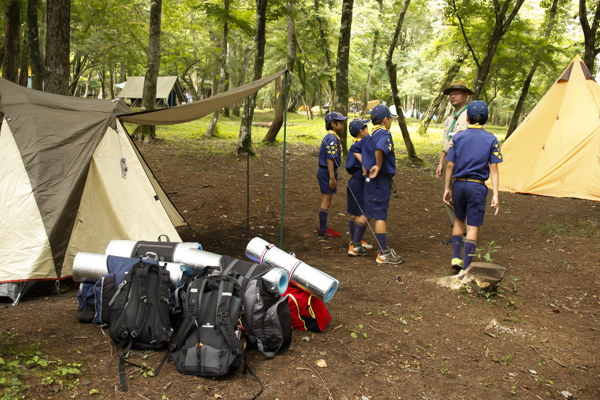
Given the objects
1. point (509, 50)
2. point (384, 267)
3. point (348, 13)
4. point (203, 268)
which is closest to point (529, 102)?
point (509, 50)

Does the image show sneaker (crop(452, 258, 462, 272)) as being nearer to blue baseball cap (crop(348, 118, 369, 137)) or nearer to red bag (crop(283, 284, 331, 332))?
red bag (crop(283, 284, 331, 332))

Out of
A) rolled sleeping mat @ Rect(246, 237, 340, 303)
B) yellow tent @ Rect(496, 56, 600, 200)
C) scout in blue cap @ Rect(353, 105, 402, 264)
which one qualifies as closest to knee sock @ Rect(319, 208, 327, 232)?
scout in blue cap @ Rect(353, 105, 402, 264)

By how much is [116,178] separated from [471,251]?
378cm

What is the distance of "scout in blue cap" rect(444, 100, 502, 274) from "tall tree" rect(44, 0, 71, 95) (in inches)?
216

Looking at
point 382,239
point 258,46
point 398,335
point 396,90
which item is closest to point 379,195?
point 382,239

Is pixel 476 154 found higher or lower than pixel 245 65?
lower

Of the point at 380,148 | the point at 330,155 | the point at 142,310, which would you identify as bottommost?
the point at 142,310

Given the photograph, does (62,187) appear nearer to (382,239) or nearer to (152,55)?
(382,239)

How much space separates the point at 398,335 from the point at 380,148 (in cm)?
213

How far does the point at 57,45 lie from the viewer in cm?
591

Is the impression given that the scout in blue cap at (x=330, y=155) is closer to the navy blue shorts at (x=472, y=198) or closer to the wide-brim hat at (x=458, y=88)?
the wide-brim hat at (x=458, y=88)

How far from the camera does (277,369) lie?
279 centimetres

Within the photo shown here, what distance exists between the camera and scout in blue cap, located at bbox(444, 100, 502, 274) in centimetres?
399

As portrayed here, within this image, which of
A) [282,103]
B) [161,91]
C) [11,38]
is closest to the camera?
[11,38]
